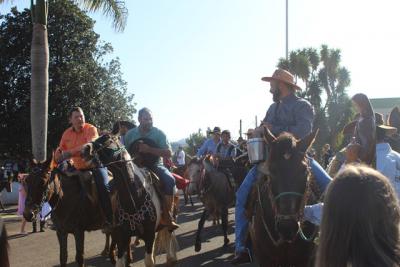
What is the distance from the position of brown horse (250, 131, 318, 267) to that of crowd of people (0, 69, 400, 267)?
22 centimetres

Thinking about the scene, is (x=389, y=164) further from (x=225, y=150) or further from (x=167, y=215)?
(x=225, y=150)

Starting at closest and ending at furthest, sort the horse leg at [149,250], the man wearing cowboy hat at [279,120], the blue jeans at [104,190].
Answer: the man wearing cowboy hat at [279,120]
the horse leg at [149,250]
the blue jeans at [104,190]

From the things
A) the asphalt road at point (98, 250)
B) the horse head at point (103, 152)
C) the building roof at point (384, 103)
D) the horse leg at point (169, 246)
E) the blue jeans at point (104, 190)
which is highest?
the building roof at point (384, 103)

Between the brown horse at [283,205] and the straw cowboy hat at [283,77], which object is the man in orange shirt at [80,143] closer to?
the brown horse at [283,205]

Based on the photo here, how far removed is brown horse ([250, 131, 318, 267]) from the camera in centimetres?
420

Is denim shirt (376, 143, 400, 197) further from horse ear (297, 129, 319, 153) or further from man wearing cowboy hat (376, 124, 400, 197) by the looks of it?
horse ear (297, 129, 319, 153)

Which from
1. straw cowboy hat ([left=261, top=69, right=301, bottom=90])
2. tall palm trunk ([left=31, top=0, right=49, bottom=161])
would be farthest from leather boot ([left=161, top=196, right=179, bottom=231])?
tall palm trunk ([left=31, top=0, right=49, bottom=161])

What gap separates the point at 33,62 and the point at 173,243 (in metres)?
9.05

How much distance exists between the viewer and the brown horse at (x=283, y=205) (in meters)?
4.20

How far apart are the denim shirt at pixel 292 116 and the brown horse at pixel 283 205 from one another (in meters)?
0.77

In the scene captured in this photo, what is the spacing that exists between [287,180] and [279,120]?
1657 millimetres

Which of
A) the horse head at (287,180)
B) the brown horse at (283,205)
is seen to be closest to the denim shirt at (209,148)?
the brown horse at (283,205)

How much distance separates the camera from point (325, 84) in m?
46.6

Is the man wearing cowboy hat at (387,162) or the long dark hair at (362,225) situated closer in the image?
the long dark hair at (362,225)
